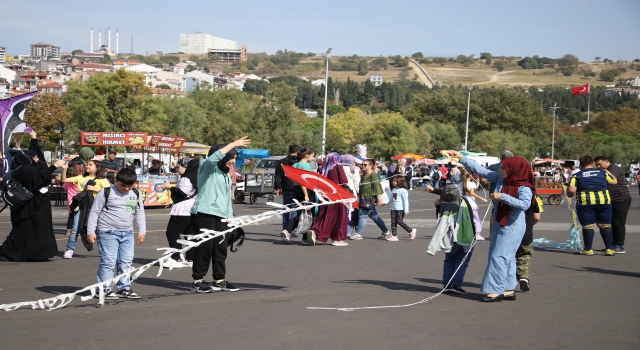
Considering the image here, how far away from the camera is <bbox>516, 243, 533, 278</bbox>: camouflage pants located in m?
9.30

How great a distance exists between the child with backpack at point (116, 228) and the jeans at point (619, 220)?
898 centimetres

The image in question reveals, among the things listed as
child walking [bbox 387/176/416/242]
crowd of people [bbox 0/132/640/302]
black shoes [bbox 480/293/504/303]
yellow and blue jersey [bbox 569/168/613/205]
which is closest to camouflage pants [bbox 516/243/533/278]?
crowd of people [bbox 0/132/640/302]

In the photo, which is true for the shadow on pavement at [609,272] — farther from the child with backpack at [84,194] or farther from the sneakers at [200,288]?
the child with backpack at [84,194]

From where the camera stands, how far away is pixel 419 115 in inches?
4469

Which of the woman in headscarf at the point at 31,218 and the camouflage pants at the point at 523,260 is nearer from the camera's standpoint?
the camouflage pants at the point at 523,260

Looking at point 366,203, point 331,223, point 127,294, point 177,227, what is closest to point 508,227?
point 127,294

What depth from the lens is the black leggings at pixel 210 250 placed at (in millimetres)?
8703

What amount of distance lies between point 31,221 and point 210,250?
4.03 metres

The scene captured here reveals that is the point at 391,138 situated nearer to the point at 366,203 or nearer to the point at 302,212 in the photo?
the point at 366,203

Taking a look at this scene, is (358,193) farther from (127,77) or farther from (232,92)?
(232,92)

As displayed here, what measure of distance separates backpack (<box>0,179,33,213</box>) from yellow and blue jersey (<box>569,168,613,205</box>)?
30.7 ft

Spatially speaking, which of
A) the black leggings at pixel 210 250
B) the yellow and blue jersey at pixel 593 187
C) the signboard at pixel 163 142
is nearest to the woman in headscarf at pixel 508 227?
the black leggings at pixel 210 250

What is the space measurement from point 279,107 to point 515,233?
173ft

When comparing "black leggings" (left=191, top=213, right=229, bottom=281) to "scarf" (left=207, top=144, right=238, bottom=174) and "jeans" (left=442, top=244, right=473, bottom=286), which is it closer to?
"scarf" (left=207, top=144, right=238, bottom=174)
